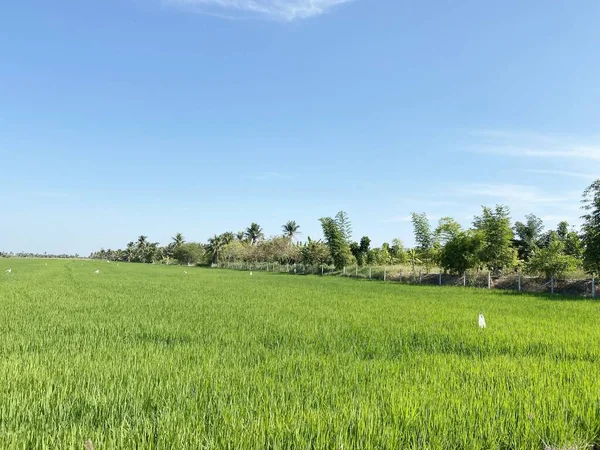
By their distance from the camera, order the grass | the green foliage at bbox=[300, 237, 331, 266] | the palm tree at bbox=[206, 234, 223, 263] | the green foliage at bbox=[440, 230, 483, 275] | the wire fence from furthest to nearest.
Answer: the palm tree at bbox=[206, 234, 223, 263] → the green foliage at bbox=[300, 237, 331, 266] → the green foliage at bbox=[440, 230, 483, 275] → the wire fence → the grass

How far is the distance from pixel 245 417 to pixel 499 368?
3337mm

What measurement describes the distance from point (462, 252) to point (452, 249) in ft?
3.15

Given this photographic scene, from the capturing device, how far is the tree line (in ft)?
72.9

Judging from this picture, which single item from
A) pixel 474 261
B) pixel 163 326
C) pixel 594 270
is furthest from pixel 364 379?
pixel 474 261

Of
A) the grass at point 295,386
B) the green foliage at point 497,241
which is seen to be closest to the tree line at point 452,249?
the green foliage at point 497,241

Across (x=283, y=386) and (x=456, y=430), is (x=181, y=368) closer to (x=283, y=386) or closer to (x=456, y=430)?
(x=283, y=386)

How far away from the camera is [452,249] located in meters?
28.2

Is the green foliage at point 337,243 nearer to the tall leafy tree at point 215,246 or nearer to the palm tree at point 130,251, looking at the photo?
the tall leafy tree at point 215,246

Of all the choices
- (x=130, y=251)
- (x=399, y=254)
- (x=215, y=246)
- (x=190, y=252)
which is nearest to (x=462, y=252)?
(x=399, y=254)

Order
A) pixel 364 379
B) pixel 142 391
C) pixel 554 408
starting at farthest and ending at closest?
1. pixel 364 379
2. pixel 142 391
3. pixel 554 408

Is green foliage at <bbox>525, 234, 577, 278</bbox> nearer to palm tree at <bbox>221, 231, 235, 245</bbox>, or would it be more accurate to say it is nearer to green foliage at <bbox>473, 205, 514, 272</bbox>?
green foliage at <bbox>473, 205, 514, 272</bbox>

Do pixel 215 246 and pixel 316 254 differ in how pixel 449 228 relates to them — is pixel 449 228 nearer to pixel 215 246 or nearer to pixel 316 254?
pixel 316 254

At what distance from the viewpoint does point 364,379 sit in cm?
432

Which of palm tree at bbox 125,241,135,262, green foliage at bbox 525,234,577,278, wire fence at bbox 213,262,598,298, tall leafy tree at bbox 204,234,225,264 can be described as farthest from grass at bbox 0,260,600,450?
palm tree at bbox 125,241,135,262
